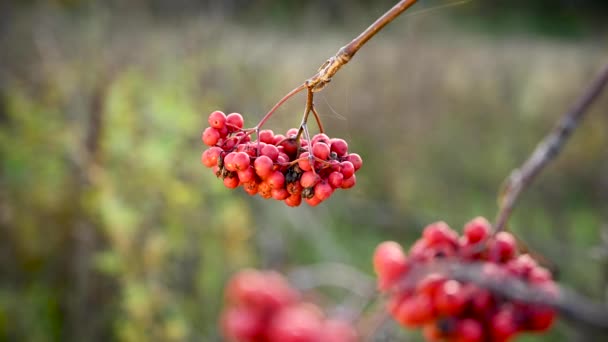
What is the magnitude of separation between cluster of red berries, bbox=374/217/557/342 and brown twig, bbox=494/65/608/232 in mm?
80

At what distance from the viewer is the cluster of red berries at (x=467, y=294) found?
1.07 metres

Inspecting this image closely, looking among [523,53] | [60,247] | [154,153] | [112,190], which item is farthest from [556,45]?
[60,247]

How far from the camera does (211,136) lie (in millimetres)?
700

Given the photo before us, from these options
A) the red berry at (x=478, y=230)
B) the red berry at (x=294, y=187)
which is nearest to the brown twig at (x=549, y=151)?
the red berry at (x=478, y=230)

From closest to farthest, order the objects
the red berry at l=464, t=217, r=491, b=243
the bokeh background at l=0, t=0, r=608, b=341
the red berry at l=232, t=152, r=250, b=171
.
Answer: the red berry at l=232, t=152, r=250, b=171 → the red berry at l=464, t=217, r=491, b=243 → the bokeh background at l=0, t=0, r=608, b=341

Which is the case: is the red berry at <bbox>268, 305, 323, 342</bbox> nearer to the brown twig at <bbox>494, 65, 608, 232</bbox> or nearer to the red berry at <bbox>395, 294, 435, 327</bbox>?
the red berry at <bbox>395, 294, 435, 327</bbox>

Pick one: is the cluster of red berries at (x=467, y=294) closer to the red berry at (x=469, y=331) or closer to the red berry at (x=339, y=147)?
the red berry at (x=469, y=331)

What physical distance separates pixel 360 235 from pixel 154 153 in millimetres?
1582

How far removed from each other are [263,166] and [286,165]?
0.12 ft

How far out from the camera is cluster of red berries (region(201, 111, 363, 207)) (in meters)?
0.65

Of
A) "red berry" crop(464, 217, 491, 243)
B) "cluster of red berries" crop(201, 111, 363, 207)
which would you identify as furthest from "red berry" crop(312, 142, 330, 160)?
"red berry" crop(464, 217, 491, 243)

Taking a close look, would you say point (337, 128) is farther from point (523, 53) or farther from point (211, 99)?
point (523, 53)

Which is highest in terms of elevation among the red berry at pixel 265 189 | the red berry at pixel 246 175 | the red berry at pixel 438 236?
the red berry at pixel 438 236

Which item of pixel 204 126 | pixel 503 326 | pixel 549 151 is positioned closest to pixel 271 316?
pixel 503 326
